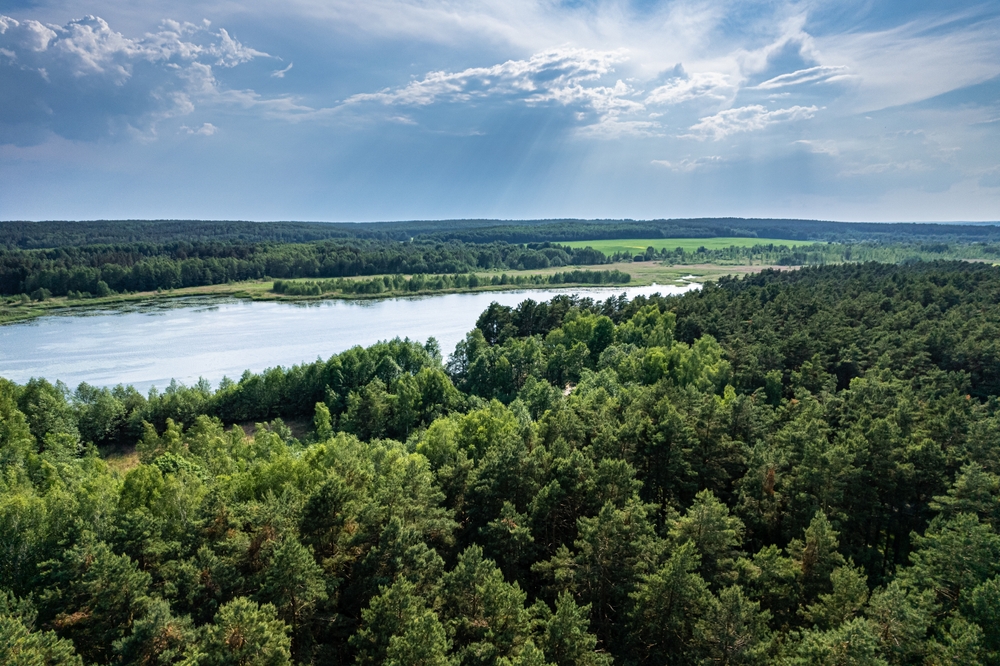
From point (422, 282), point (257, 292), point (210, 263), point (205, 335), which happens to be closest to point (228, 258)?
point (210, 263)

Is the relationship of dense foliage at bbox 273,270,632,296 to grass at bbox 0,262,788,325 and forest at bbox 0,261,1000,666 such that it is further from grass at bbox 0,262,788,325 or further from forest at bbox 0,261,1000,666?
forest at bbox 0,261,1000,666

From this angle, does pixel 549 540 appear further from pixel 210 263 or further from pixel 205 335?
pixel 210 263

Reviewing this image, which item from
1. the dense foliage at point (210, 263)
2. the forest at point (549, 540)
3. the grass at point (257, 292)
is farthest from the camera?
the dense foliage at point (210, 263)

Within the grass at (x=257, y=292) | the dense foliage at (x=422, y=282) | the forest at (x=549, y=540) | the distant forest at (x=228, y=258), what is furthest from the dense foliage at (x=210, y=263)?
the forest at (x=549, y=540)

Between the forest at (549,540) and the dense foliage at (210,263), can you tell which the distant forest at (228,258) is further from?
the forest at (549,540)

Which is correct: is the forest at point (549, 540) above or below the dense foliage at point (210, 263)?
below
